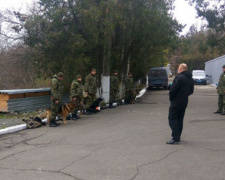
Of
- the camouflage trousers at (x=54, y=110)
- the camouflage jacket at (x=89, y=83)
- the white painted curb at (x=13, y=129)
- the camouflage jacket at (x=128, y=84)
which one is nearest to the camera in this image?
the white painted curb at (x=13, y=129)

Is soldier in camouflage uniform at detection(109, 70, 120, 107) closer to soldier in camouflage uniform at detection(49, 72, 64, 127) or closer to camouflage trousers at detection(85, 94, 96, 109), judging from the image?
camouflage trousers at detection(85, 94, 96, 109)

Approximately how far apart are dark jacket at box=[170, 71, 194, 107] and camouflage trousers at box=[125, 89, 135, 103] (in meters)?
9.31

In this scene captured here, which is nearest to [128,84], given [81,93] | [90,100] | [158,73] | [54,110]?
[90,100]

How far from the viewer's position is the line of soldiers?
1009 centimetres

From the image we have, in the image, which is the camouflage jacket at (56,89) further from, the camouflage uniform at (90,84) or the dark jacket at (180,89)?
the dark jacket at (180,89)

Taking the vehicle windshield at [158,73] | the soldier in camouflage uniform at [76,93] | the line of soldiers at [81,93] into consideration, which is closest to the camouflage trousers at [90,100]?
the line of soldiers at [81,93]

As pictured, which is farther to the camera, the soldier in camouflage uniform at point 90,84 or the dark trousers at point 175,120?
the soldier in camouflage uniform at point 90,84

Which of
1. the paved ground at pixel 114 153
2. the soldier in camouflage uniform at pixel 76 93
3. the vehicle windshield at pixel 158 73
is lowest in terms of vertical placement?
the paved ground at pixel 114 153

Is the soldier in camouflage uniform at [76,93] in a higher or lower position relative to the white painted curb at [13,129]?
higher

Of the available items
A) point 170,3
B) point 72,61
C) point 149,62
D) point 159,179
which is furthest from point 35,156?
point 149,62

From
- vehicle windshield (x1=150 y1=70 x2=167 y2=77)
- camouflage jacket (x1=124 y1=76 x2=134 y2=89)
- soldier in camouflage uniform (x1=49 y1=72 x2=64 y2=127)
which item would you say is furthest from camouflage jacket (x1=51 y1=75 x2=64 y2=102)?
vehicle windshield (x1=150 y1=70 x2=167 y2=77)

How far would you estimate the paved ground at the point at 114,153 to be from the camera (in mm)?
5353

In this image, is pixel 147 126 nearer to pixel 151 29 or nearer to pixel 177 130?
pixel 177 130

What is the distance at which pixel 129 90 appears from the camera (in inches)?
655
